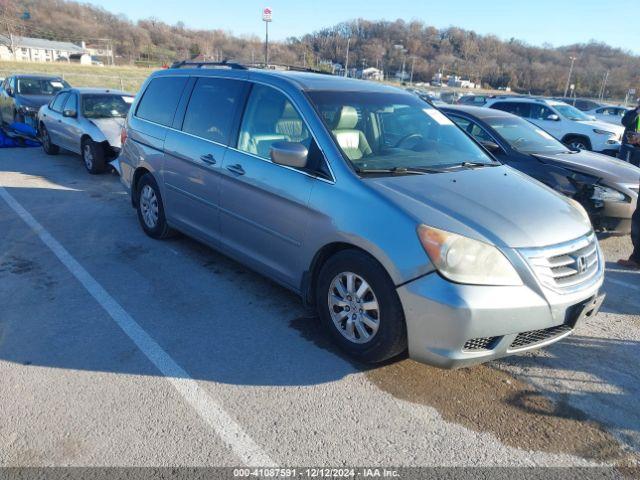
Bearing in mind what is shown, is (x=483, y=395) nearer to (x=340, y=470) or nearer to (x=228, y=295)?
(x=340, y=470)

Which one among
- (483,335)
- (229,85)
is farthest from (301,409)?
(229,85)

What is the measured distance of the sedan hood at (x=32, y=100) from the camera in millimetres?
13350

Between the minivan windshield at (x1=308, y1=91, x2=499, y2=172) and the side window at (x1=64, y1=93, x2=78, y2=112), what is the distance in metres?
7.76

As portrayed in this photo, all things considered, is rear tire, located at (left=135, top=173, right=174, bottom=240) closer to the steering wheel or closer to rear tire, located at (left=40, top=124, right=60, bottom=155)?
the steering wheel

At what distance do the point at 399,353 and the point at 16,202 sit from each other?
630 centimetres

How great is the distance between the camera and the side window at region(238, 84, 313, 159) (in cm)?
388

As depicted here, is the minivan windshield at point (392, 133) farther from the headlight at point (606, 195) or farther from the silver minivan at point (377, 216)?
the headlight at point (606, 195)

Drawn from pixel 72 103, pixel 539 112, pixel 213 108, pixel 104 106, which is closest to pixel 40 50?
pixel 72 103

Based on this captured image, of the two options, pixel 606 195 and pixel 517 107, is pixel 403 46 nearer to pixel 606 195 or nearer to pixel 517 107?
pixel 517 107

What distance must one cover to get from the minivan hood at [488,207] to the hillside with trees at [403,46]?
221ft

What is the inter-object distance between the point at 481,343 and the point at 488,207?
2.90 ft

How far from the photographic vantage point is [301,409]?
2.96m

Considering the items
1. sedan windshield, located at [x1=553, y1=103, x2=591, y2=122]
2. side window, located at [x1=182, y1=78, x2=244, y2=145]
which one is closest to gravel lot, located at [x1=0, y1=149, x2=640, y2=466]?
side window, located at [x1=182, y1=78, x2=244, y2=145]

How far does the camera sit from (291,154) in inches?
139
